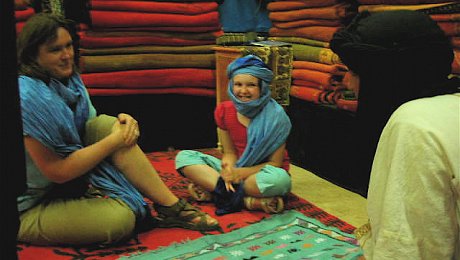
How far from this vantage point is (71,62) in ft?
7.69

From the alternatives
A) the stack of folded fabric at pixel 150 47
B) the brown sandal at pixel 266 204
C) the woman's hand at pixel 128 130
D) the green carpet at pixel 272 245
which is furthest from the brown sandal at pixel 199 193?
the stack of folded fabric at pixel 150 47

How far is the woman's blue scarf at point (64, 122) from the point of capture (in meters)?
2.13

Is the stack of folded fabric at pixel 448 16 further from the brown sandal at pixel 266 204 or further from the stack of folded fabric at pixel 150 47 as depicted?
the stack of folded fabric at pixel 150 47

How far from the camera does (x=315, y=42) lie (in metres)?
3.62

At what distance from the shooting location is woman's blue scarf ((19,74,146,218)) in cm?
213

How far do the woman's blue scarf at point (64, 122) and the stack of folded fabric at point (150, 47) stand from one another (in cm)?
125

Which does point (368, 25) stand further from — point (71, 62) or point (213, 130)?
point (213, 130)

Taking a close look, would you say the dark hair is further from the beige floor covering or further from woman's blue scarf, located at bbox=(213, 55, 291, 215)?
the beige floor covering

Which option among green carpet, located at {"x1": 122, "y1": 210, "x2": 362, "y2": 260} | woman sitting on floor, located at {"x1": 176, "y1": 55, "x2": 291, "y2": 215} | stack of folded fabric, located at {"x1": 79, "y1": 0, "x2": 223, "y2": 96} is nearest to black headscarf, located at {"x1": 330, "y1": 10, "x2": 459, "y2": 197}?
green carpet, located at {"x1": 122, "y1": 210, "x2": 362, "y2": 260}

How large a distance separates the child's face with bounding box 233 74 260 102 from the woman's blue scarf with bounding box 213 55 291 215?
2cm

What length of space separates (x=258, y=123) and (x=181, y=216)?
2.14ft

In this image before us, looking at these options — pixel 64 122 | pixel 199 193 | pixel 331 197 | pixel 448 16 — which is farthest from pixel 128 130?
pixel 448 16

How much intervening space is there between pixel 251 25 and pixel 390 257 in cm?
333

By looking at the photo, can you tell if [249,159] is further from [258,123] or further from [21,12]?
[21,12]
